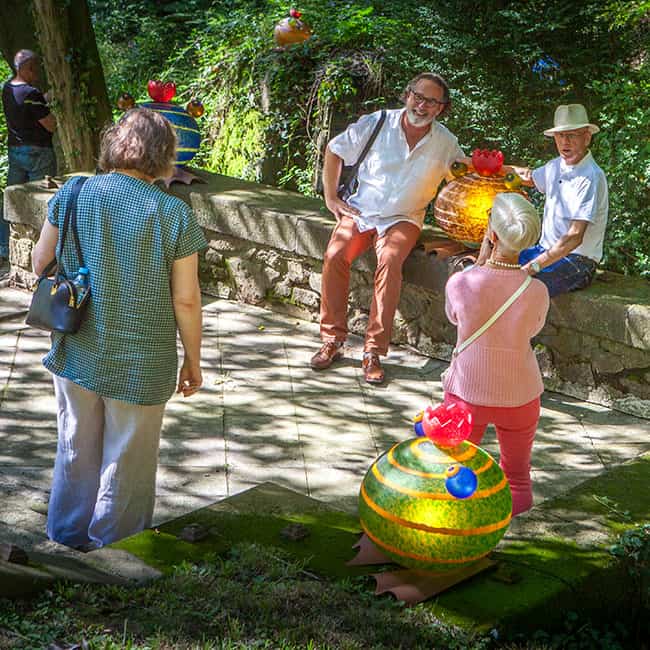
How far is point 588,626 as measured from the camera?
3.61 meters

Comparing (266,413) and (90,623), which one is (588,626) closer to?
(90,623)

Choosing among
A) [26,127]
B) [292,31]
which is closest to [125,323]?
[26,127]

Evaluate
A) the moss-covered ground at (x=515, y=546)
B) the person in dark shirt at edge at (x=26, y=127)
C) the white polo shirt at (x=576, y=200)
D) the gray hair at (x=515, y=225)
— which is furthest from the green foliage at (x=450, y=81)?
the moss-covered ground at (x=515, y=546)

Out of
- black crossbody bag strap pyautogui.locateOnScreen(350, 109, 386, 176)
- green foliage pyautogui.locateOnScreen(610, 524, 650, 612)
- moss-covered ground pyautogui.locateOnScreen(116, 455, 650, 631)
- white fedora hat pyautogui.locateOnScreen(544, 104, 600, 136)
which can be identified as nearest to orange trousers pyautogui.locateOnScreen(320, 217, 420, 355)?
black crossbody bag strap pyautogui.locateOnScreen(350, 109, 386, 176)

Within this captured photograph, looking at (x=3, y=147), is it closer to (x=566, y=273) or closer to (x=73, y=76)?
(x=73, y=76)

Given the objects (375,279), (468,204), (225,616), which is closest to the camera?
(225,616)

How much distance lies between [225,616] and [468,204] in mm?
3972

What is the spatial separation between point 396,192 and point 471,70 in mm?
2619

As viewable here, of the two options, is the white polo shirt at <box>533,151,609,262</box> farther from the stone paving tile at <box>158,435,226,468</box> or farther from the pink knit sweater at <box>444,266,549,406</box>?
the stone paving tile at <box>158,435,226,468</box>

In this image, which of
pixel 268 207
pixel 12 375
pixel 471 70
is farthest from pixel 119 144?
pixel 471 70

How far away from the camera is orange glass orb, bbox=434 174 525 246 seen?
6742mm

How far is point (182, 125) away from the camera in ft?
27.0

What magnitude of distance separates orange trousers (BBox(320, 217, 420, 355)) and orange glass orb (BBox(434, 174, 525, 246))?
0.27 m

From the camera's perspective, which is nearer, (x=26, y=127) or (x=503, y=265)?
(x=503, y=265)
